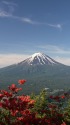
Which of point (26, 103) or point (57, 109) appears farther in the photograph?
point (57, 109)

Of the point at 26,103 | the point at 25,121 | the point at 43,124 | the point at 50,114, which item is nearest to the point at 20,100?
the point at 26,103

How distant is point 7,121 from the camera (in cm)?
1387

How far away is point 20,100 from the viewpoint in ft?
44.4

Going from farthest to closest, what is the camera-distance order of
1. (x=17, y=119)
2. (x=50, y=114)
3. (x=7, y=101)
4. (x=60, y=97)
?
(x=60, y=97) → (x=50, y=114) → (x=17, y=119) → (x=7, y=101)

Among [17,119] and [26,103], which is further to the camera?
[17,119]

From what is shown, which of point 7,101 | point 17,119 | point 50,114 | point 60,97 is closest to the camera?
point 7,101

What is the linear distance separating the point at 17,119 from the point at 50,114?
4.68 metres

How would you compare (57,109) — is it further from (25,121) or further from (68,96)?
(25,121)

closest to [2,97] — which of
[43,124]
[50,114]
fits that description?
[43,124]

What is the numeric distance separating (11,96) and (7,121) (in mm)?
1545

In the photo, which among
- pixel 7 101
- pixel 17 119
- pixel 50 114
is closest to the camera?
pixel 7 101

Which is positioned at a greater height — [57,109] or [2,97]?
[2,97]

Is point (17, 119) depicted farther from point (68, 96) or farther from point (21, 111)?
point (68, 96)

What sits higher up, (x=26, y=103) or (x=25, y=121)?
(x=26, y=103)
